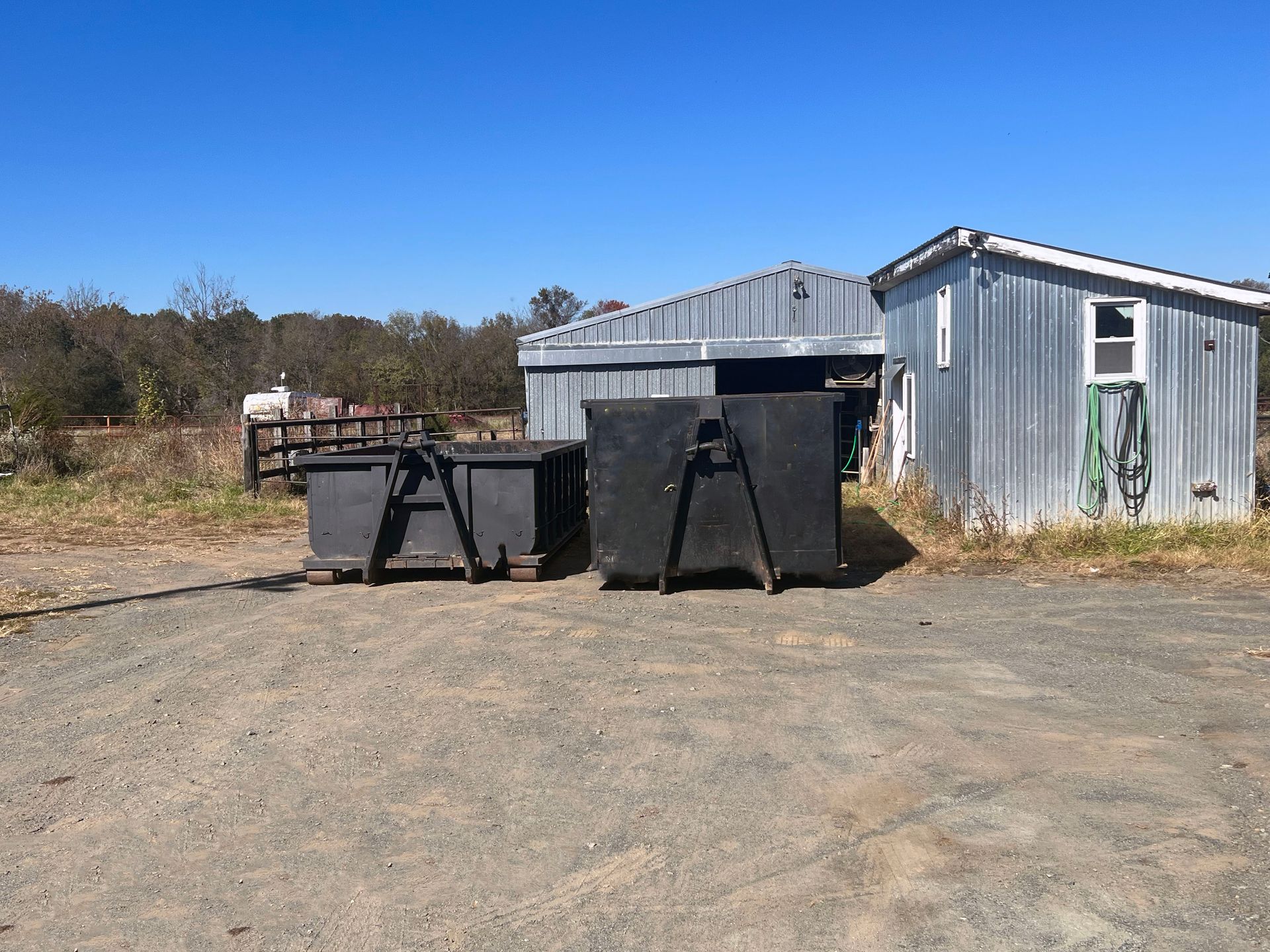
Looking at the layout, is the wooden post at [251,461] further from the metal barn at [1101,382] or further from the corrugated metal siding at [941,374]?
the metal barn at [1101,382]

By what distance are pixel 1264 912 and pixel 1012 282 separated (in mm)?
9604

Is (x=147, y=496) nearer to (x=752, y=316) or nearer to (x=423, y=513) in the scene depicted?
(x=423, y=513)

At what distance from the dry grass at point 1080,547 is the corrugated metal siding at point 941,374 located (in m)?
0.86

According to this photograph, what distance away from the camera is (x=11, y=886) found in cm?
405

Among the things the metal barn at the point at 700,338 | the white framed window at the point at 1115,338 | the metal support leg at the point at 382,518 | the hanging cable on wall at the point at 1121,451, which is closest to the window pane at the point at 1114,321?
the white framed window at the point at 1115,338

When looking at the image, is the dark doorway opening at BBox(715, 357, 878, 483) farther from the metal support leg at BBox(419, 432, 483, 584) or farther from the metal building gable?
the metal support leg at BBox(419, 432, 483, 584)

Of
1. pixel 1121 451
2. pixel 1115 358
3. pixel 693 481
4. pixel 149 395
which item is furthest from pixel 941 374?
pixel 149 395

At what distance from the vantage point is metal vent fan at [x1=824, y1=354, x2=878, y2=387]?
1997 cm

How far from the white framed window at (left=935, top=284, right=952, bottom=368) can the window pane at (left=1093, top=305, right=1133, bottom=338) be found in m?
1.84

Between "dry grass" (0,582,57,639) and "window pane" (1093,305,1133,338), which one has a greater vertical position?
"window pane" (1093,305,1133,338)

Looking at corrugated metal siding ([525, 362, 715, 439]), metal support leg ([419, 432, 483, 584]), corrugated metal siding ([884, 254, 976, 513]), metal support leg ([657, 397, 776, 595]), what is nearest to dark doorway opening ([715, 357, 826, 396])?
corrugated metal siding ([525, 362, 715, 439])

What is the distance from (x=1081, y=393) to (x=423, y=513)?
762 cm

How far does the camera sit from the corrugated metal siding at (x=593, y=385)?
1994 cm

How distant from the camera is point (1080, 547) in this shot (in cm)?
1127
